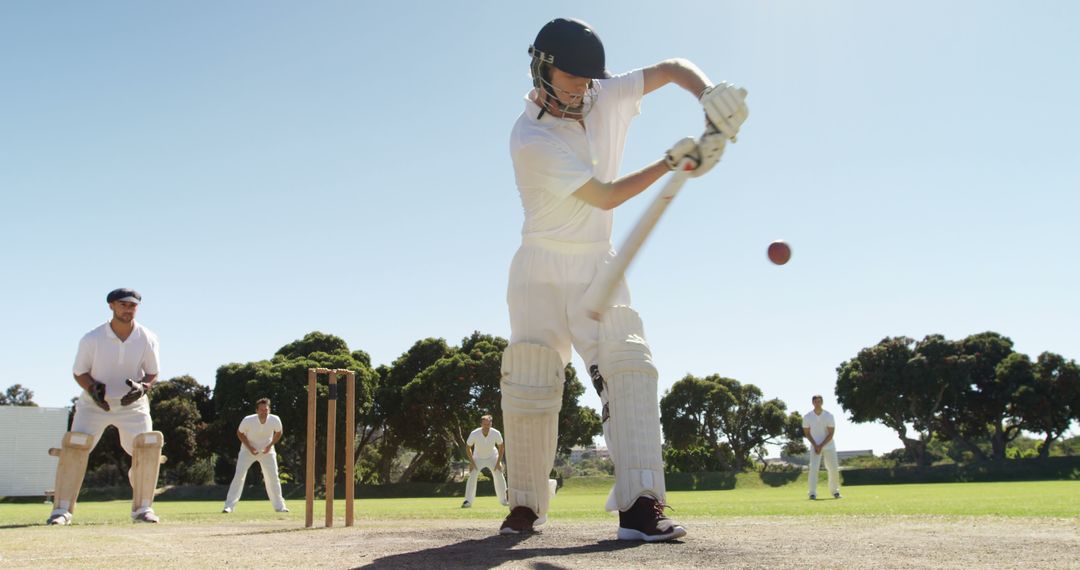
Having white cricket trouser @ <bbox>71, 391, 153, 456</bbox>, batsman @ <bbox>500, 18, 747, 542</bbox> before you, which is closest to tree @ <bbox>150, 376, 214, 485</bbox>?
white cricket trouser @ <bbox>71, 391, 153, 456</bbox>

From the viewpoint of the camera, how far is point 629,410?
552 cm

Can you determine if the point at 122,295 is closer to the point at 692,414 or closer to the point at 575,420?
the point at 575,420

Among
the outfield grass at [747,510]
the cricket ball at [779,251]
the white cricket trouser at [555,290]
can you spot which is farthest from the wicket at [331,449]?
the cricket ball at [779,251]

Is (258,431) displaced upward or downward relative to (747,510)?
upward

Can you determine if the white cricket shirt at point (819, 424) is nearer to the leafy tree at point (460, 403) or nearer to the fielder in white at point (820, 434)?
the fielder in white at point (820, 434)

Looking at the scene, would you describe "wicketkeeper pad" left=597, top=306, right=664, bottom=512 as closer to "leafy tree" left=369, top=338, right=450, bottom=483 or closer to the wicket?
the wicket

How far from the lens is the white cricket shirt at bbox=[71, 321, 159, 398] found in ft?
33.0

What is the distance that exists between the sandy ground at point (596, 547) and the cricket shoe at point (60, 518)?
7.73ft

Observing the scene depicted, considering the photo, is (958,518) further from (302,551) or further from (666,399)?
(666,399)

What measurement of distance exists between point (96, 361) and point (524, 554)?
24.1ft

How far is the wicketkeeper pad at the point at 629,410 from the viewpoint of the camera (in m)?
5.40

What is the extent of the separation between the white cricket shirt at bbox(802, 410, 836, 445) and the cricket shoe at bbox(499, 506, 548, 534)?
641 inches

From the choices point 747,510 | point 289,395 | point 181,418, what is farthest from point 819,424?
point 181,418

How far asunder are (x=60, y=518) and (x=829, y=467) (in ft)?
54.1
